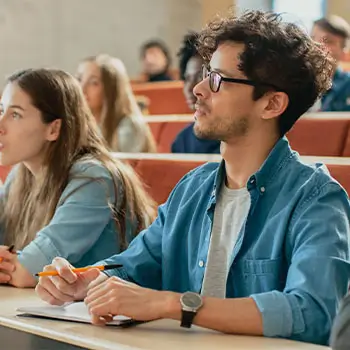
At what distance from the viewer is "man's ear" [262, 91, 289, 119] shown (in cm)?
150

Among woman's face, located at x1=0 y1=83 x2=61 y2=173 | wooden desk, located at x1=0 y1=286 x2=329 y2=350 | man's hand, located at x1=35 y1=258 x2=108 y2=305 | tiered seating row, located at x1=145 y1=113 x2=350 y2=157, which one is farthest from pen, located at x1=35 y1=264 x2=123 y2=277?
tiered seating row, located at x1=145 y1=113 x2=350 y2=157

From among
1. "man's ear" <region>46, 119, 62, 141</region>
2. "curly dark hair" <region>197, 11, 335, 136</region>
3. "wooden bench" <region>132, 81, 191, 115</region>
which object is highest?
"curly dark hair" <region>197, 11, 335, 136</region>

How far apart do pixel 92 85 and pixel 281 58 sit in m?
2.53

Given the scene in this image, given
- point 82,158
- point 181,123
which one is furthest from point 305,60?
point 181,123

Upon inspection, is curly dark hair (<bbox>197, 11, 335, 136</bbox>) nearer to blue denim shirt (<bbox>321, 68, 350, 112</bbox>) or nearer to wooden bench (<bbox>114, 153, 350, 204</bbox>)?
wooden bench (<bbox>114, 153, 350, 204</bbox>)

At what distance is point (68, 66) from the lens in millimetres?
Answer: 6688

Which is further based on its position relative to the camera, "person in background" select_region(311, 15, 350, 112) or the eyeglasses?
"person in background" select_region(311, 15, 350, 112)

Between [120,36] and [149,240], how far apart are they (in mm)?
5561

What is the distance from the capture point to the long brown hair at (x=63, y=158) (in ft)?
6.48

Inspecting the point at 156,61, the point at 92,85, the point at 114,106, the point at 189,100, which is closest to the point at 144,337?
the point at 189,100

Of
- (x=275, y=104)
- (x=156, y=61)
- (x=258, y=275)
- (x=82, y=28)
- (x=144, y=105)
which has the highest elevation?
(x=275, y=104)

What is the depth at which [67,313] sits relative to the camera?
1.40m

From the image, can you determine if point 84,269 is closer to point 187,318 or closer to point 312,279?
point 187,318

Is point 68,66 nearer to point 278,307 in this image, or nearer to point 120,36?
point 120,36
